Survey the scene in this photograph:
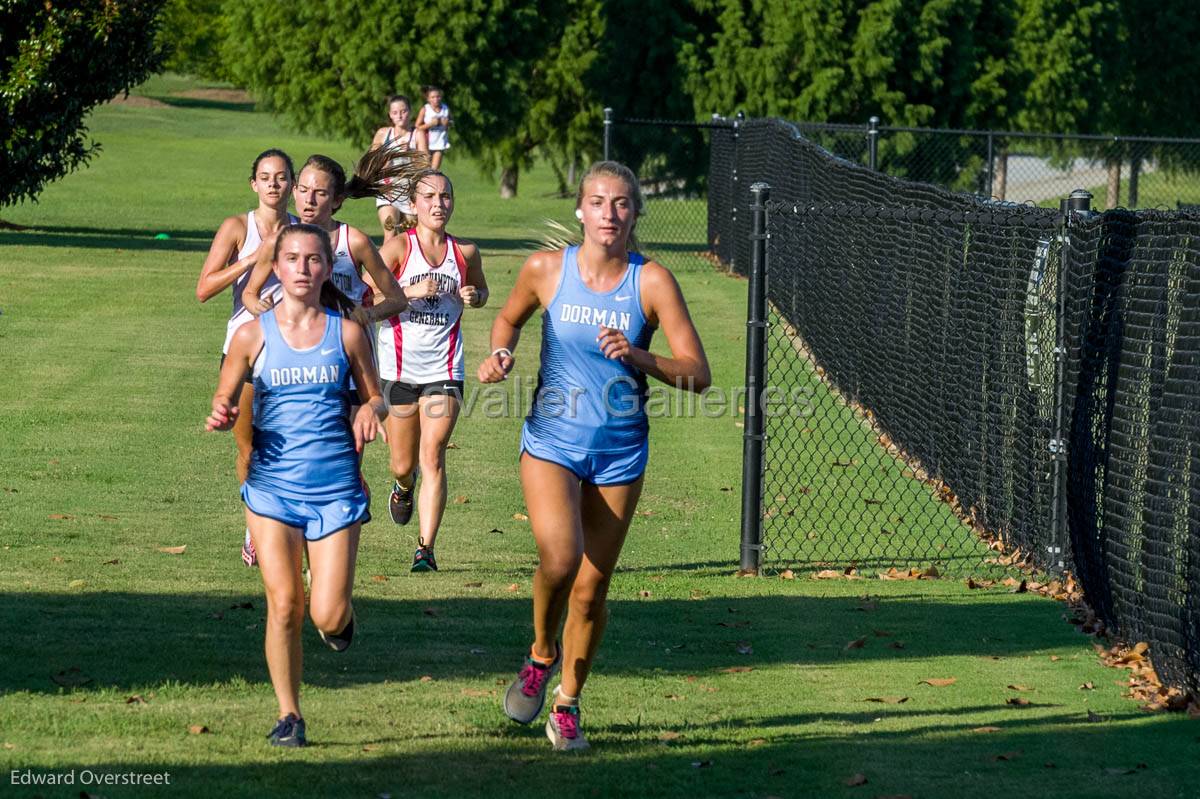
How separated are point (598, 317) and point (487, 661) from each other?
6.61ft

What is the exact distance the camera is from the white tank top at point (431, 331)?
977 cm

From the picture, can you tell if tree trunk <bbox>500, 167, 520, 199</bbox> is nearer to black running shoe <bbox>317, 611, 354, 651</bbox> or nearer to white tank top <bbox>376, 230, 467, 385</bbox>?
white tank top <bbox>376, 230, 467, 385</bbox>

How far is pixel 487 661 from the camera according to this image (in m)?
7.65

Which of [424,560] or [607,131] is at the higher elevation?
[607,131]

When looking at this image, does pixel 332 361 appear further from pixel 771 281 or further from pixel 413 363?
pixel 771 281

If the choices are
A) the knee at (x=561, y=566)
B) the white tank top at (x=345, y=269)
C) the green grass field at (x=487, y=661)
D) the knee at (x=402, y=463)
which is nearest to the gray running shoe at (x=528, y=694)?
the green grass field at (x=487, y=661)

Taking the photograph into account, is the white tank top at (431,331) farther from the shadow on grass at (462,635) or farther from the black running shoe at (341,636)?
the black running shoe at (341,636)

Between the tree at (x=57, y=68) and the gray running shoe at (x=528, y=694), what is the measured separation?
64.7 ft

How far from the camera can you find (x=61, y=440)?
42.5ft

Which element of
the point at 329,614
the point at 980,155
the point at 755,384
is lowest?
the point at 329,614

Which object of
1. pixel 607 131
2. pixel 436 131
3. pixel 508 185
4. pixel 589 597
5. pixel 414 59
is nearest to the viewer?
pixel 589 597

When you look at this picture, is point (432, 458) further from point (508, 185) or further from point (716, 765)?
point (508, 185)

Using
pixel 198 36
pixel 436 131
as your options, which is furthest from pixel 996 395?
pixel 198 36

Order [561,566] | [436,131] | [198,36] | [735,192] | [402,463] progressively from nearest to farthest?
[561,566]
[402,463]
[735,192]
[436,131]
[198,36]
